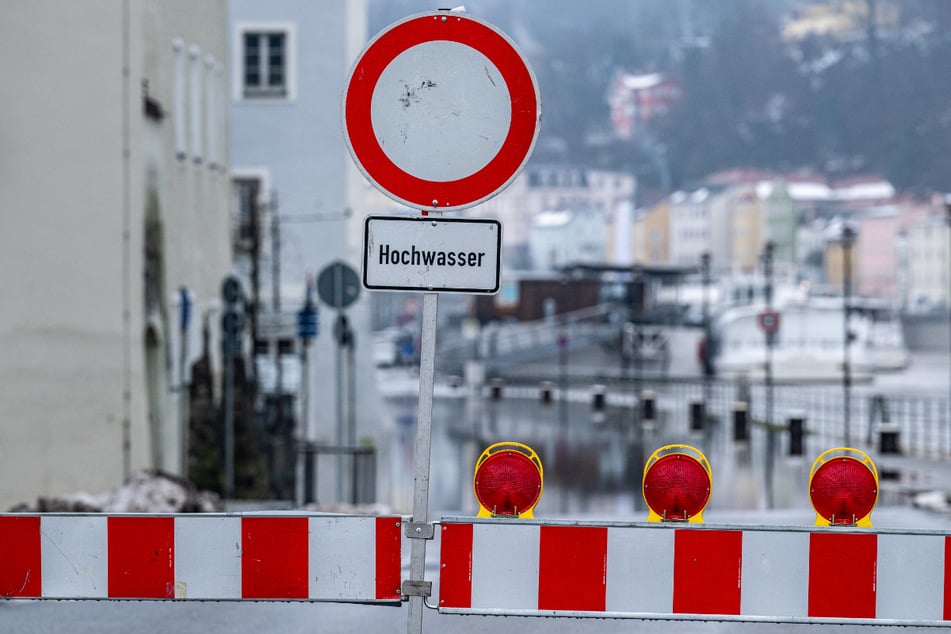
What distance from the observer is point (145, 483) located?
1328cm

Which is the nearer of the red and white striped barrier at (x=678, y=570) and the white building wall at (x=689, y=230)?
the red and white striped barrier at (x=678, y=570)

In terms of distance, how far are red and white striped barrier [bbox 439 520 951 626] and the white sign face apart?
29.3 inches

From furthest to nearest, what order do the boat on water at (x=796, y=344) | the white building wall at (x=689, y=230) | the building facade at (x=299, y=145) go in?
the white building wall at (x=689, y=230)
the boat on water at (x=796, y=344)
the building facade at (x=299, y=145)

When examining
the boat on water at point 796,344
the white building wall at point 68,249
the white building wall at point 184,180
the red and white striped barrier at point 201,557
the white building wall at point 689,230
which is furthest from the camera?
the white building wall at point 689,230

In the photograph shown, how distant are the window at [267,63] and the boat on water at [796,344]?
2060 inches

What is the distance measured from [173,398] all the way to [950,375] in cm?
8247

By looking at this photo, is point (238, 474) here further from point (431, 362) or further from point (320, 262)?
point (320, 262)

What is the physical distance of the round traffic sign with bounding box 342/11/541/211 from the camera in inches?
172

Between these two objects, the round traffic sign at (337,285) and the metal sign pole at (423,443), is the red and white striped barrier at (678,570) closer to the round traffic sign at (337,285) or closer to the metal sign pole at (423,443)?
the metal sign pole at (423,443)

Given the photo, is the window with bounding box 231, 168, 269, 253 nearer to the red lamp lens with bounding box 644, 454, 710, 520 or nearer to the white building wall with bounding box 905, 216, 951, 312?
the red lamp lens with bounding box 644, 454, 710, 520

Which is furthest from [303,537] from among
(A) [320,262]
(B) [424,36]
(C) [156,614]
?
(A) [320,262]

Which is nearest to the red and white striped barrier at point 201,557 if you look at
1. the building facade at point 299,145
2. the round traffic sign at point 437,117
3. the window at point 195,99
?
the round traffic sign at point 437,117

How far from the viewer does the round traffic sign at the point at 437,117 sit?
4367 mm

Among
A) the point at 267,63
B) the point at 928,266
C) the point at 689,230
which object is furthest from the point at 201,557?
the point at 689,230
